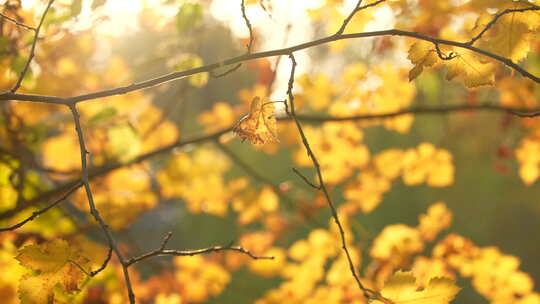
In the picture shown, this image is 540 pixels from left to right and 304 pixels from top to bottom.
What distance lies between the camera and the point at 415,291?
907 millimetres

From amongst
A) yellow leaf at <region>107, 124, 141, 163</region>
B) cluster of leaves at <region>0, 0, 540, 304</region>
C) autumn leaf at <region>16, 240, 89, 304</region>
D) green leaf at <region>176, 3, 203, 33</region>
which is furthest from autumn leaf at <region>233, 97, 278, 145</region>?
yellow leaf at <region>107, 124, 141, 163</region>

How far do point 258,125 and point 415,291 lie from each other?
424 mm

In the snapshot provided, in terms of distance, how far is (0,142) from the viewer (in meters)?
2.45

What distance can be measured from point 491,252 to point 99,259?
1.97 metres

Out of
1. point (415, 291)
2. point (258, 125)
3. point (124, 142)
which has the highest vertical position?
point (124, 142)

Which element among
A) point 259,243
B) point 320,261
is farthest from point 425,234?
point 259,243

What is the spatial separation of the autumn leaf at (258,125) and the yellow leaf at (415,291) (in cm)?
35

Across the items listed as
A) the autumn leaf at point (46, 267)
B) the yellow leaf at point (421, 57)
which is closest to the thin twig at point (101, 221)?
the autumn leaf at point (46, 267)

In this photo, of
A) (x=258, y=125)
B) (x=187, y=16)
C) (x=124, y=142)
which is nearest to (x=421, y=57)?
(x=258, y=125)

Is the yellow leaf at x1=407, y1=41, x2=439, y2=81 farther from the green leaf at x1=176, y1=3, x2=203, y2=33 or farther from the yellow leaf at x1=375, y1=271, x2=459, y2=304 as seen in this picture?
the green leaf at x1=176, y1=3, x2=203, y2=33

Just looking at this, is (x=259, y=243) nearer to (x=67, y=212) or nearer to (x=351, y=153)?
(x=351, y=153)

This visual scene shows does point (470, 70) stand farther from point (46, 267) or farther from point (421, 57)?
point (46, 267)

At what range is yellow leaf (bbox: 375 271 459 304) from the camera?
35.1 inches

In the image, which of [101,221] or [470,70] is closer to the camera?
[101,221]
